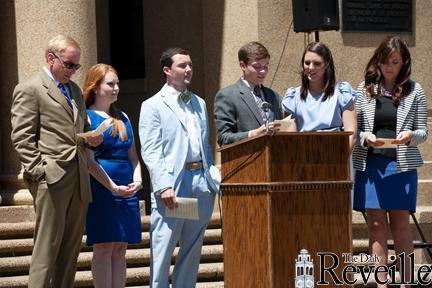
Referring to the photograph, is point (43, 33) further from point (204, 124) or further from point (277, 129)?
point (277, 129)

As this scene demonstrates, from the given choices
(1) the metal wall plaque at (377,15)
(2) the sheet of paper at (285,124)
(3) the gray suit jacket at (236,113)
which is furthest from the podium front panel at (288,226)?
(1) the metal wall plaque at (377,15)

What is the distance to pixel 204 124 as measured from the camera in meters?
9.26

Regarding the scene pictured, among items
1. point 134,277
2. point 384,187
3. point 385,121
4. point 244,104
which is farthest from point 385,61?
point 134,277

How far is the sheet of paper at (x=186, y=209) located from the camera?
348 inches

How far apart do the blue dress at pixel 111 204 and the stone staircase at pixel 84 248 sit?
62.9 inches

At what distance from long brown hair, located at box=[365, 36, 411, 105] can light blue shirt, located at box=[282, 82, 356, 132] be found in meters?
0.34

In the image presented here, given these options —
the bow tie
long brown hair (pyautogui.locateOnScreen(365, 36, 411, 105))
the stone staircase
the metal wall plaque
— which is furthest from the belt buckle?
the metal wall plaque

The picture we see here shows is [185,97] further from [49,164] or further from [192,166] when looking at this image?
[49,164]

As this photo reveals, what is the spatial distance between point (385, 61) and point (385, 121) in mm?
474

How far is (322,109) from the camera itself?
9258 mm

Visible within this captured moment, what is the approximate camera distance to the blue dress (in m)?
9.25

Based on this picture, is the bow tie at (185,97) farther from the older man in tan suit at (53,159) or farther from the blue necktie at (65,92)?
the blue necktie at (65,92)

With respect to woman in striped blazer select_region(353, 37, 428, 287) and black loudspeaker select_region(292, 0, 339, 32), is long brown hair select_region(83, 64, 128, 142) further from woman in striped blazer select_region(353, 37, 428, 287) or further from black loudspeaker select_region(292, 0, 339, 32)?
black loudspeaker select_region(292, 0, 339, 32)

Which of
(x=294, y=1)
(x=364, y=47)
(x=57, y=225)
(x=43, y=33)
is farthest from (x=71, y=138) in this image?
(x=364, y=47)
